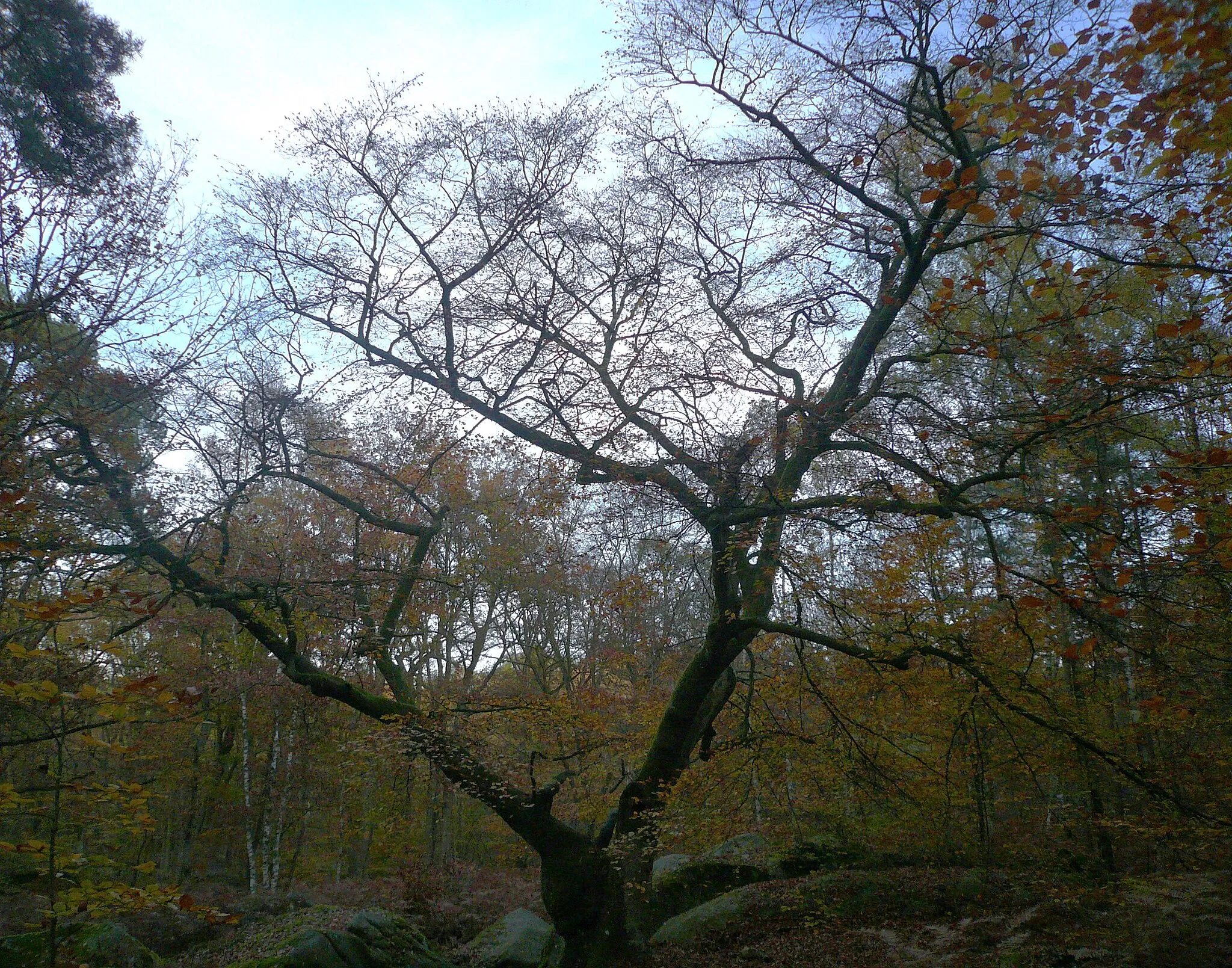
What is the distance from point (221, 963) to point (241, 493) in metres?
6.57

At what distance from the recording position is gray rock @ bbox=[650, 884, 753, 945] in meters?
9.86

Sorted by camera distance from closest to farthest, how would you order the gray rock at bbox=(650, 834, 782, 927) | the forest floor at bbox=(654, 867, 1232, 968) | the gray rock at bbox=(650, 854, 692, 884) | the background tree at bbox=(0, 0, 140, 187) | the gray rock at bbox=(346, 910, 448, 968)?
the forest floor at bbox=(654, 867, 1232, 968), the background tree at bbox=(0, 0, 140, 187), the gray rock at bbox=(346, 910, 448, 968), the gray rock at bbox=(650, 834, 782, 927), the gray rock at bbox=(650, 854, 692, 884)

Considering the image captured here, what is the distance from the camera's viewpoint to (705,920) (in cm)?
1010

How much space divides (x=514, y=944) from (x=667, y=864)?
3.22 m

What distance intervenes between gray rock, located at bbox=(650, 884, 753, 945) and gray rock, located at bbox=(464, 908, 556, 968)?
5.07 ft

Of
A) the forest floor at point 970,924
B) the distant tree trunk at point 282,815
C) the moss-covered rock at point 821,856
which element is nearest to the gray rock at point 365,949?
the forest floor at point 970,924

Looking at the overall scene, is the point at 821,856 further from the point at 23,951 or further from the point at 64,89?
the point at 64,89

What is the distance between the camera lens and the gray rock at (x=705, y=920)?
9.86m

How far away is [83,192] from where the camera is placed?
6.01 m

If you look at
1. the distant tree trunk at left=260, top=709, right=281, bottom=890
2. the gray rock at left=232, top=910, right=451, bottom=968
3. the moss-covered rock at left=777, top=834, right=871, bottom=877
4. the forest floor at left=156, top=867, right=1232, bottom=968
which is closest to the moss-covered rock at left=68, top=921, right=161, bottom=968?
the forest floor at left=156, top=867, right=1232, bottom=968

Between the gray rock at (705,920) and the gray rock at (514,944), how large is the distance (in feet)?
5.07

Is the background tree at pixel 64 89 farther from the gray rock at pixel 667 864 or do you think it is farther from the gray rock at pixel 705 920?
the gray rock at pixel 667 864

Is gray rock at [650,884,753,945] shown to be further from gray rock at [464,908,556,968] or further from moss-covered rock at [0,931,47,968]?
moss-covered rock at [0,931,47,968]

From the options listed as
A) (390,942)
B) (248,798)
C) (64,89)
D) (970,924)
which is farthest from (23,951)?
(970,924)
